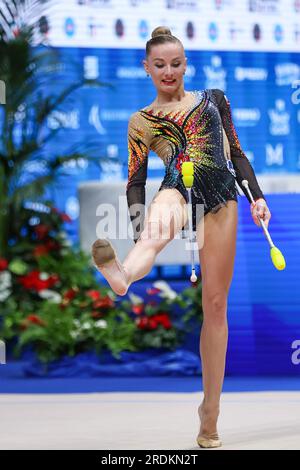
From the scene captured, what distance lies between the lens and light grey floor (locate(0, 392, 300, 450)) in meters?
4.48

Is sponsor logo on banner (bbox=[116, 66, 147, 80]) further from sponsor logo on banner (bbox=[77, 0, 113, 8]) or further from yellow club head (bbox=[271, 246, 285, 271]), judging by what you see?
yellow club head (bbox=[271, 246, 285, 271])

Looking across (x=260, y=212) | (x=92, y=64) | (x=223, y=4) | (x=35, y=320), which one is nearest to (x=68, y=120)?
(x=92, y=64)

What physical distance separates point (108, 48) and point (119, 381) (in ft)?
12.4

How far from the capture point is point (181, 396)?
21.4 ft

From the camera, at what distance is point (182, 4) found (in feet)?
33.2

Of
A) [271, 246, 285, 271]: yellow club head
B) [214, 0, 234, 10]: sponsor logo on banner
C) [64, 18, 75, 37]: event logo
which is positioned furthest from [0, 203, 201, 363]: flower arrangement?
[271, 246, 285, 271]: yellow club head

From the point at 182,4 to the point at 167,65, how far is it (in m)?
6.02

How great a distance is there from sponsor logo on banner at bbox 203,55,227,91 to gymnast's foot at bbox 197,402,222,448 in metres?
6.22

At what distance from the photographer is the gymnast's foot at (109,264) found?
12.0ft

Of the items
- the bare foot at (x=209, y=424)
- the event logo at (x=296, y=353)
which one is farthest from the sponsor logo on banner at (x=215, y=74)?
the bare foot at (x=209, y=424)

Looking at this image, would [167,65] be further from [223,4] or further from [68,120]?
[223,4]
